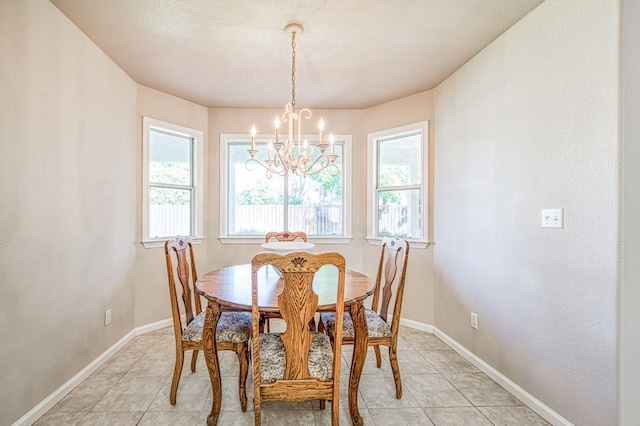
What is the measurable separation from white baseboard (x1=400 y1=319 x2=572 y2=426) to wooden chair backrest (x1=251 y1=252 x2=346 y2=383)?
135cm

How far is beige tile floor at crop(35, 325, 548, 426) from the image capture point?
6.18 ft

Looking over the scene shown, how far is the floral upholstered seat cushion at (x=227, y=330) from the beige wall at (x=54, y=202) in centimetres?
87

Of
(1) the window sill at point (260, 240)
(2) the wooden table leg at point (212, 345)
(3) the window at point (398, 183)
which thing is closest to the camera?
(2) the wooden table leg at point (212, 345)

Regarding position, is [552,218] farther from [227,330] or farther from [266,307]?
[227,330]

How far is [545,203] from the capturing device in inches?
76.4

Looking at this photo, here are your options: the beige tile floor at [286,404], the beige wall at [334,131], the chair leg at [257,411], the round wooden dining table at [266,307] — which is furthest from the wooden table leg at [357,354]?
the beige wall at [334,131]

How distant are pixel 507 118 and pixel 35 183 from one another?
3.11 meters

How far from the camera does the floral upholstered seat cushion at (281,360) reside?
62.2 inches

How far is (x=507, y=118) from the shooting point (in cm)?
226

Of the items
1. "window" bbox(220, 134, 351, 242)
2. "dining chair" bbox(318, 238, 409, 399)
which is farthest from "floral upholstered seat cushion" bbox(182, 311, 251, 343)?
"window" bbox(220, 134, 351, 242)

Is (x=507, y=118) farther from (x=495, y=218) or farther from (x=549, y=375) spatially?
(x=549, y=375)

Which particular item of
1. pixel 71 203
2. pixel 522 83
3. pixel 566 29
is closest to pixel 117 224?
pixel 71 203

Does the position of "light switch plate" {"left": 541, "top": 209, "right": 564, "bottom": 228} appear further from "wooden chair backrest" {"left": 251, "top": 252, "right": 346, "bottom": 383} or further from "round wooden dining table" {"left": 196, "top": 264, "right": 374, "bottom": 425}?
"wooden chair backrest" {"left": 251, "top": 252, "right": 346, "bottom": 383}

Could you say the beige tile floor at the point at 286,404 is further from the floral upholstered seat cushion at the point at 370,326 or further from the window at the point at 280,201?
the window at the point at 280,201
